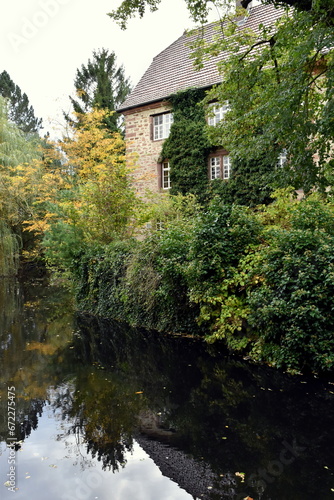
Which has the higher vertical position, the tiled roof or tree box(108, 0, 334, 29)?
the tiled roof

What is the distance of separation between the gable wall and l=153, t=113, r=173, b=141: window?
0.22 m

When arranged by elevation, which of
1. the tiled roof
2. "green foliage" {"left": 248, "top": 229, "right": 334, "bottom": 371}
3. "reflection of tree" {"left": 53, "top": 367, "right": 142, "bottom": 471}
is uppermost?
the tiled roof

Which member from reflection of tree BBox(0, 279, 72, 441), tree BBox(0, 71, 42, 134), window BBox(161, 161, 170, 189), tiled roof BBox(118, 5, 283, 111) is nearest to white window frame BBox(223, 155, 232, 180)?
window BBox(161, 161, 170, 189)

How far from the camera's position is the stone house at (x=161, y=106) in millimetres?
19094

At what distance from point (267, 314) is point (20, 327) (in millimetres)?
6775

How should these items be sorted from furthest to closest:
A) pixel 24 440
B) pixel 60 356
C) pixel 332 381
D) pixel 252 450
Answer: pixel 60 356
pixel 332 381
pixel 24 440
pixel 252 450

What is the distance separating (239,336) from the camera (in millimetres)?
7625

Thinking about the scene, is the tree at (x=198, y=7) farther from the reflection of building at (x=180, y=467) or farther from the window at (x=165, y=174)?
the window at (x=165, y=174)

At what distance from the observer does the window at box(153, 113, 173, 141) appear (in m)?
20.3

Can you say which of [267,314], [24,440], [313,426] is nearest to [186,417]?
[313,426]

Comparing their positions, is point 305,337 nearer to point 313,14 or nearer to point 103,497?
point 103,497

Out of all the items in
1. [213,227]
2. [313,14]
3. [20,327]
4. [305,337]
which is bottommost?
[20,327]

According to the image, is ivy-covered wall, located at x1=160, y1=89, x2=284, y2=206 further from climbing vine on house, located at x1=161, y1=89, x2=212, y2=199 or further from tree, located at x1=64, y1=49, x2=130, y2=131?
tree, located at x1=64, y1=49, x2=130, y2=131

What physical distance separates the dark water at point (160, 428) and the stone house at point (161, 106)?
44.0 ft
